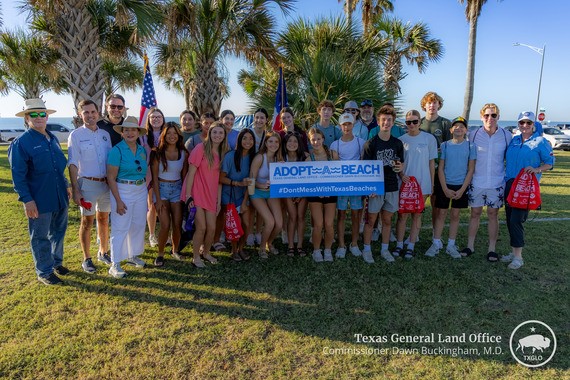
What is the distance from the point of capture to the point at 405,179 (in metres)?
4.83

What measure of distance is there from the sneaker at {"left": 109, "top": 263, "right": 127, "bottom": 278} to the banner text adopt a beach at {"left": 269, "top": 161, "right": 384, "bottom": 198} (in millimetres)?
2095

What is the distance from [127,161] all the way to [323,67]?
5085mm

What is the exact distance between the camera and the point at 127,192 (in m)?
4.27

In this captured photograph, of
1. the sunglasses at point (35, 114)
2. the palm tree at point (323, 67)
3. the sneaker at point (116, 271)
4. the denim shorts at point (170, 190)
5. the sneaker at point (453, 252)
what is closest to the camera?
the sunglasses at point (35, 114)

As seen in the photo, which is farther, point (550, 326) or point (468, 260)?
point (468, 260)

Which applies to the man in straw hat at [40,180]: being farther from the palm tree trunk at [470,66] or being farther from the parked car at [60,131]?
the parked car at [60,131]

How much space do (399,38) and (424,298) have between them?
14.3m

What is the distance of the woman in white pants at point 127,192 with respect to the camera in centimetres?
418

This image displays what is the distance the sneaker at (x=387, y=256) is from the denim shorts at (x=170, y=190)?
2.91m

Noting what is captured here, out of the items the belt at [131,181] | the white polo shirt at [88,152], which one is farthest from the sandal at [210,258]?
the white polo shirt at [88,152]

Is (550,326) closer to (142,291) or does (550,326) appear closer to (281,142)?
(281,142)

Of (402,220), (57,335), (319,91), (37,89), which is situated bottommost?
(57,335)

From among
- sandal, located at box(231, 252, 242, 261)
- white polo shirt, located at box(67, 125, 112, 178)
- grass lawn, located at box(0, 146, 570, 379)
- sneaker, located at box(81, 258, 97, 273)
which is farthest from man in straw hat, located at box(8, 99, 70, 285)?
sandal, located at box(231, 252, 242, 261)

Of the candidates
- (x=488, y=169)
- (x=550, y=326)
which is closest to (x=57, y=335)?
(x=550, y=326)
